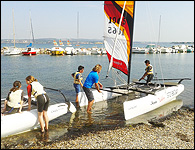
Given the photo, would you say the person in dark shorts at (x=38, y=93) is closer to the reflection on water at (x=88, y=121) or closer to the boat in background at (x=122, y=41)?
the reflection on water at (x=88, y=121)

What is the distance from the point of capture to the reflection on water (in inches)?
217

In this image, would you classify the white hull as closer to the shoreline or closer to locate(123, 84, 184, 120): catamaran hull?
locate(123, 84, 184, 120): catamaran hull

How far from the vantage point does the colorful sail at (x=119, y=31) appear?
27.4 feet

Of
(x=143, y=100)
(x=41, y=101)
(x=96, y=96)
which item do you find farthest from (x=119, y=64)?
(x=41, y=101)

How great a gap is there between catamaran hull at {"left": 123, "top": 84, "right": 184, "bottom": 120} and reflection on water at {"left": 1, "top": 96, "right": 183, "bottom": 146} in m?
0.21

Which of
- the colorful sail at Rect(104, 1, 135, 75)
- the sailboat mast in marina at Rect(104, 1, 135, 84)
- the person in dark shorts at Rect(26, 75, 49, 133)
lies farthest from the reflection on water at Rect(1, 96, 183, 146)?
the colorful sail at Rect(104, 1, 135, 75)

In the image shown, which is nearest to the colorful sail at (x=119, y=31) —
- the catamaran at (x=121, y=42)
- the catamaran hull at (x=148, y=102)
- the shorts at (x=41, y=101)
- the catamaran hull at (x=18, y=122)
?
the catamaran at (x=121, y=42)

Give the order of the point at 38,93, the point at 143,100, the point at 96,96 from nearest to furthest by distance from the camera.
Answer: the point at 38,93
the point at 143,100
the point at 96,96

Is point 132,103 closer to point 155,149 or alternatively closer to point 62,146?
point 155,149

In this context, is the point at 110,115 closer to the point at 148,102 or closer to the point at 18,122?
the point at 148,102

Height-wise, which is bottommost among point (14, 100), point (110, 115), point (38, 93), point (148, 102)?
point (110, 115)

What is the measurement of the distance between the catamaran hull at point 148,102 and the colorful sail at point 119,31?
1.85 meters

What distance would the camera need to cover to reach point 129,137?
5.66 metres

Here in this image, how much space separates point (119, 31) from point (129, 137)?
462 centimetres
